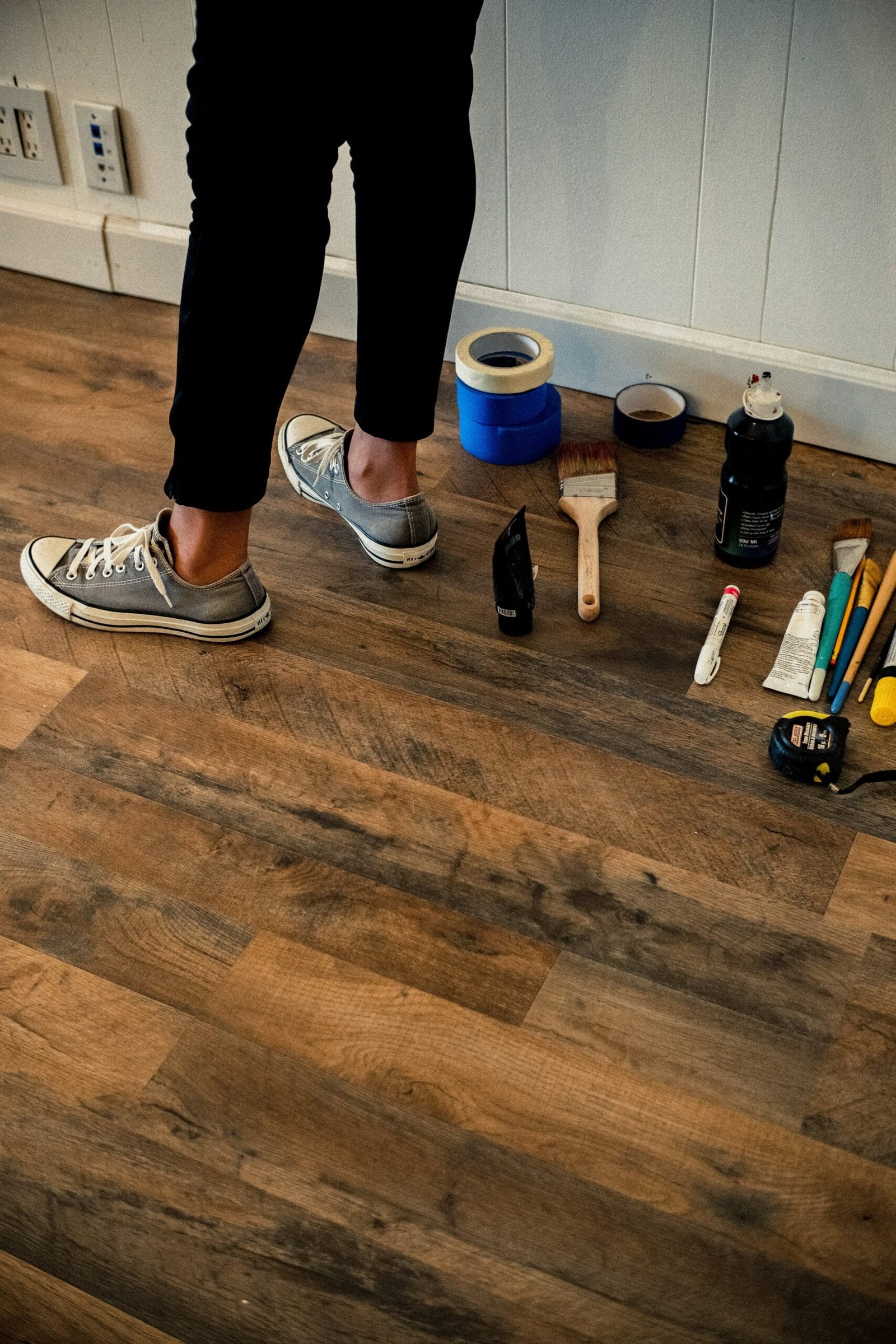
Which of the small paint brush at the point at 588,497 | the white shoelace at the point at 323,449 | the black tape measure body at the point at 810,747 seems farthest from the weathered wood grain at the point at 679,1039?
the white shoelace at the point at 323,449

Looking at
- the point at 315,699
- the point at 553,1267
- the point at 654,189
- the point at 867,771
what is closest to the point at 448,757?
the point at 315,699

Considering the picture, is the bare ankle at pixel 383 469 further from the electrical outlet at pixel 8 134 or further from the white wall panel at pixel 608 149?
the electrical outlet at pixel 8 134

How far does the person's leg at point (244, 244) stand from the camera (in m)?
1.11

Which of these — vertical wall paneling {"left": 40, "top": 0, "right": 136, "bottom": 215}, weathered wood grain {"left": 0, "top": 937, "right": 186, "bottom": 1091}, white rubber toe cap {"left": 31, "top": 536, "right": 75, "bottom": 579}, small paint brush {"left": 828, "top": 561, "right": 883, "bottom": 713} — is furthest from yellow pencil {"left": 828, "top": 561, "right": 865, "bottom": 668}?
vertical wall paneling {"left": 40, "top": 0, "right": 136, "bottom": 215}

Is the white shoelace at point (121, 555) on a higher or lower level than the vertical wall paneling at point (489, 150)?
lower

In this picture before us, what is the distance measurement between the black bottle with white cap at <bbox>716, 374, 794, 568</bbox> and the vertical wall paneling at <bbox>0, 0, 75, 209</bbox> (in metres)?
1.23

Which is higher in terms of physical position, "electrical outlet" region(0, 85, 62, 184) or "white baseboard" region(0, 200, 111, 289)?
"electrical outlet" region(0, 85, 62, 184)

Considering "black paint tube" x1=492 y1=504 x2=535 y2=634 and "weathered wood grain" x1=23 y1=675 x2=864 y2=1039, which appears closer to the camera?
"weathered wood grain" x1=23 y1=675 x2=864 y2=1039

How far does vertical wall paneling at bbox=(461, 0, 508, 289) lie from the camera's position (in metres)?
1.67

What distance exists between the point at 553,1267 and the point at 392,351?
929 mm

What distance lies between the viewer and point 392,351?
1.42 meters

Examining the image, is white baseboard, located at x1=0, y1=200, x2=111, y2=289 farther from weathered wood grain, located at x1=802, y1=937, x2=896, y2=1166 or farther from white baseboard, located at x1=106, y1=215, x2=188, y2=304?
weathered wood grain, located at x1=802, y1=937, x2=896, y2=1166

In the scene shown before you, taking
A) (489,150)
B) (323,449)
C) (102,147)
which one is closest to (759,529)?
(323,449)

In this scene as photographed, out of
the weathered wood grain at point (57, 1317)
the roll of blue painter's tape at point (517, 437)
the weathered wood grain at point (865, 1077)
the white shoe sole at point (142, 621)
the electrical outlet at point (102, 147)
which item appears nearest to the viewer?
the weathered wood grain at point (57, 1317)
